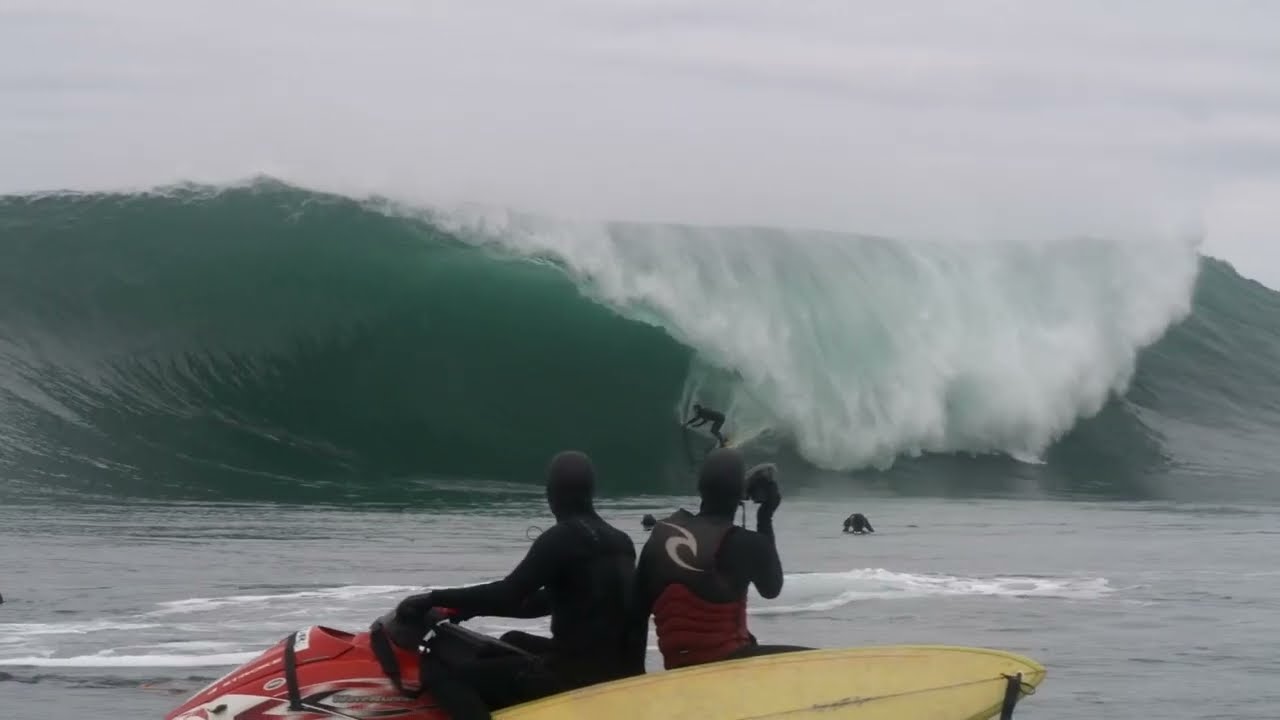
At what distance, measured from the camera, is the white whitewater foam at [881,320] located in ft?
100

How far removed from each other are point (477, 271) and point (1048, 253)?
14.2 metres

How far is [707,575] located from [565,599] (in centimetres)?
55

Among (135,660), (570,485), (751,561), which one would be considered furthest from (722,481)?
(135,660)

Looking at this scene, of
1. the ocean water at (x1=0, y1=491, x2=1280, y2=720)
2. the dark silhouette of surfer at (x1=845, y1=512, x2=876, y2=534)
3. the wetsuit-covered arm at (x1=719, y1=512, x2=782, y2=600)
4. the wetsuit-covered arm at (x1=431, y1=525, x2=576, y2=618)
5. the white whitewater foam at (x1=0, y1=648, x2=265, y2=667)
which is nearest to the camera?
the wetsuit-covered arm at (x1=431, y1=525, x2=576, y2=618)

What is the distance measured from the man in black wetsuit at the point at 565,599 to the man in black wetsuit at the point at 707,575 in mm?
122

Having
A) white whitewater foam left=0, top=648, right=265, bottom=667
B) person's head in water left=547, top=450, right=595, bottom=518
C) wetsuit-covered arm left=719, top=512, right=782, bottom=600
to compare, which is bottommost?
white whitewater foam left=0, top=648, right=265, bottom=667

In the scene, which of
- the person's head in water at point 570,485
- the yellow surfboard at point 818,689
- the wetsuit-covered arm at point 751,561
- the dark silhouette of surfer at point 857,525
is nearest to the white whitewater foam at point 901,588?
the dark silhouette of surfer at point 857,525

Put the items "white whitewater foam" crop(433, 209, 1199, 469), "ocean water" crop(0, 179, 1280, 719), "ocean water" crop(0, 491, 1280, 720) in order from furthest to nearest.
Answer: "white whitewater foam" crop(433, 209, 1199, 469)
"ocean water" crop(0, 179, 1280, 719)
"ocean water" crop(0, 491, 1280, 720)

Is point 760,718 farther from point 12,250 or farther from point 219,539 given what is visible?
point 12,250

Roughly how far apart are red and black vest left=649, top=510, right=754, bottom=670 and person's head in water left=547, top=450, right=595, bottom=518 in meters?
0.35

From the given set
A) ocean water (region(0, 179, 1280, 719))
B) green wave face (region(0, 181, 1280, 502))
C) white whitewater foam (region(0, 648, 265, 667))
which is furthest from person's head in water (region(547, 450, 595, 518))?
green wave face (region(0, 181, 1280, 502))

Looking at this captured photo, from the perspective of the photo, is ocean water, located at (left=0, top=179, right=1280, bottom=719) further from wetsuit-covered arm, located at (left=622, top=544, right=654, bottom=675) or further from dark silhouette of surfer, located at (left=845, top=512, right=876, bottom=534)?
wetsuit-covered arm, located at (left=622, top=544, right=654, bottom=675)

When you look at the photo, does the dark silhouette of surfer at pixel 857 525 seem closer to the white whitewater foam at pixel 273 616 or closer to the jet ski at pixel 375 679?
the white whitewater foam at pixel 273 616

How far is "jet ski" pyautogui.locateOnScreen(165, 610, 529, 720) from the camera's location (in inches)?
254
